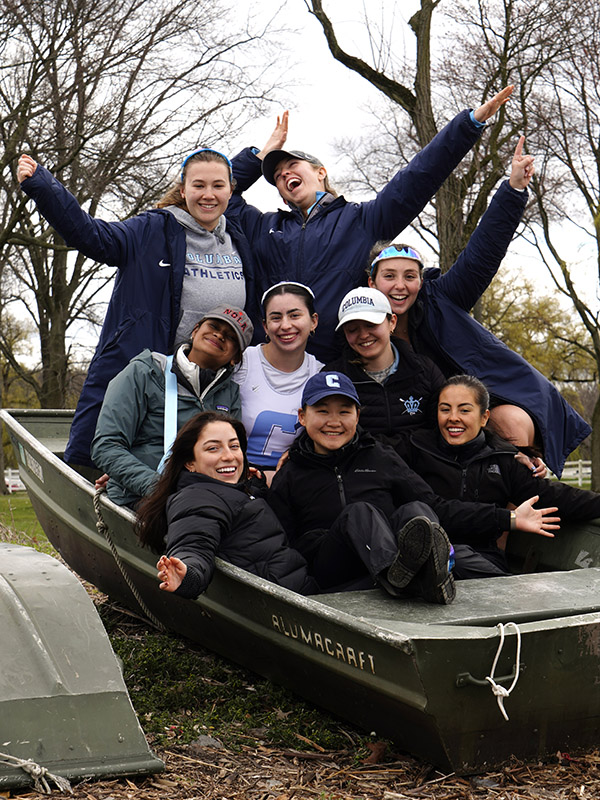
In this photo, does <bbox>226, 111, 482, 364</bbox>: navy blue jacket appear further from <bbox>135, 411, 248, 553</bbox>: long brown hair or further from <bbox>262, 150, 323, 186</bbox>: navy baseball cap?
<bbox>135, 411, 248, 553</bbox>: long brown hair

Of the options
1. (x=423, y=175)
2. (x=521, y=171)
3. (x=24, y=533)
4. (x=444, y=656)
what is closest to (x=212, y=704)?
(x=444, y=656)

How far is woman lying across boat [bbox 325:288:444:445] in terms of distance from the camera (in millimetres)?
4664

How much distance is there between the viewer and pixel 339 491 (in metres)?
4.05

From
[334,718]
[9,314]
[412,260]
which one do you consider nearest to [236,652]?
[334,718]

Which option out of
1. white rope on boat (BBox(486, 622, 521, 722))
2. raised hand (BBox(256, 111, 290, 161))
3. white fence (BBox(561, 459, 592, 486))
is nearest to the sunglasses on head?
raised hand (BBox(256, 111, 290, 161))

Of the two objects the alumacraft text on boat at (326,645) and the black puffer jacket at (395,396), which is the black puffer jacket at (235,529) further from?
the black puffer jacket at (395,396)

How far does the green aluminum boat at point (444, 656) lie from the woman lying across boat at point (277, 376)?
91 centimetres

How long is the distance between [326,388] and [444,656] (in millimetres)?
1494

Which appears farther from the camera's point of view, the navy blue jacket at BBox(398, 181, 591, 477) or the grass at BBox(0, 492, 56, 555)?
the grass at BBox(0, 492, 56, 555)

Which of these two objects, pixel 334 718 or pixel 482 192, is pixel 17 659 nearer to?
pixel 334 718

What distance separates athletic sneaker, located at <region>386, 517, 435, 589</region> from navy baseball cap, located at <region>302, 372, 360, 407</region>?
88 cm

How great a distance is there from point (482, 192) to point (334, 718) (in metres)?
9.48

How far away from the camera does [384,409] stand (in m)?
4.70

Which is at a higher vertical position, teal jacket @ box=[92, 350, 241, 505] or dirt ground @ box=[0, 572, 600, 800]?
teal jacket @ box=[92, 350, 241, 505]
